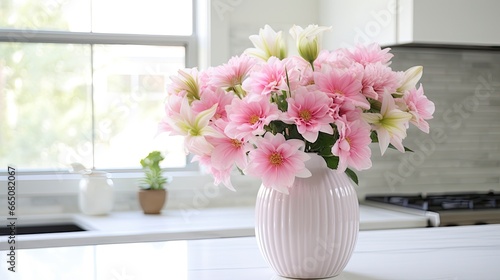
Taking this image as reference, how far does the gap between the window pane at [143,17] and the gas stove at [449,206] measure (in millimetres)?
1284

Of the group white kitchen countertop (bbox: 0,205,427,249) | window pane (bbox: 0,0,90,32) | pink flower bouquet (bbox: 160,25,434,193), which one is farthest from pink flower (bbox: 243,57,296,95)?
window pane (bbox: 0,0,90,32)

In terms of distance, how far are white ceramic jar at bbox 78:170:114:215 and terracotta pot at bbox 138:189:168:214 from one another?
0.47ft

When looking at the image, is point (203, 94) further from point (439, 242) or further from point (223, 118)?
point (439, 242)

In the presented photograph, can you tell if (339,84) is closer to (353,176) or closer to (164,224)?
(353,176)

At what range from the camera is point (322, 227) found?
4.82ft

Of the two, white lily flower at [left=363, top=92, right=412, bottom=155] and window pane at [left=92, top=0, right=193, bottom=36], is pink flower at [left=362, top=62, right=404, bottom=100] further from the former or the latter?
window pane at [left=92, top=0, right=193, bottom=36]

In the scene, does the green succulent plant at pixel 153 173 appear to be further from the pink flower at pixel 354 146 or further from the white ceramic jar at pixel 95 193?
the pink flower at pixel 354 146

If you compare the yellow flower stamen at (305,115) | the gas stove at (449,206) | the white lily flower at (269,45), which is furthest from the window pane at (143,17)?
the yellow flower stamen at (305,115)

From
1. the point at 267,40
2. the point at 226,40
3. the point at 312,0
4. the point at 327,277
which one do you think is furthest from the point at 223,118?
the point at 312,0

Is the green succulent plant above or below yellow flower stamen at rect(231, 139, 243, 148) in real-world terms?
below

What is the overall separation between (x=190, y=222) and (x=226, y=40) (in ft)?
3.28

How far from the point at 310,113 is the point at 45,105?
2.21 m

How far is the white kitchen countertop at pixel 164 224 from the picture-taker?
8.24 feet

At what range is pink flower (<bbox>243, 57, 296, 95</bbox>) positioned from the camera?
1.37 metres
